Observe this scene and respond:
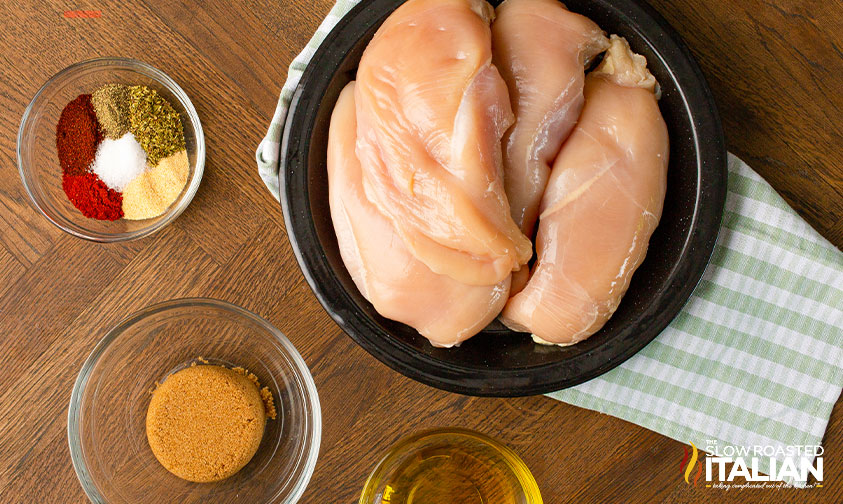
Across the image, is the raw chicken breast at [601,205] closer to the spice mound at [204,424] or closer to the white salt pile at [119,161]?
the spice mound at [204,424]

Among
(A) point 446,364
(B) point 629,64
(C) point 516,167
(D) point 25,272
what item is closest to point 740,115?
(B) point 629,64

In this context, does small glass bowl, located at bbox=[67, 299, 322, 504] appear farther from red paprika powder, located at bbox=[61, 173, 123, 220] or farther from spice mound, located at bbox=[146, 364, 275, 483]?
red paprika powder, located at bbox=[61, 173, 123, 220]

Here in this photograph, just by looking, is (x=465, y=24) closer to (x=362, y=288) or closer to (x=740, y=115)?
(x=362, y=288)

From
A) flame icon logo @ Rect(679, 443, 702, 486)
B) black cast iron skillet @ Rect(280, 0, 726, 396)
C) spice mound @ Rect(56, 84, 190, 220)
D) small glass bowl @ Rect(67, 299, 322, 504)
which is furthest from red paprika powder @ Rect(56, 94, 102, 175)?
flame icon logo @ Rect(679, 443, 702, 486)

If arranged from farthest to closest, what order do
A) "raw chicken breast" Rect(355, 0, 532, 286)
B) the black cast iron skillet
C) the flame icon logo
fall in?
the flame icon logo → the black cast iron skillet → "raw chicken breast" Rect(355, 0, 532, 286)

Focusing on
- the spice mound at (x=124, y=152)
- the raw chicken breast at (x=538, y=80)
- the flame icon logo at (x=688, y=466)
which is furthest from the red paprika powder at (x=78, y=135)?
the flame icon logo at (x=688, y=466)

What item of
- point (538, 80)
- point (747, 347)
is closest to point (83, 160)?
point (538, 80)
